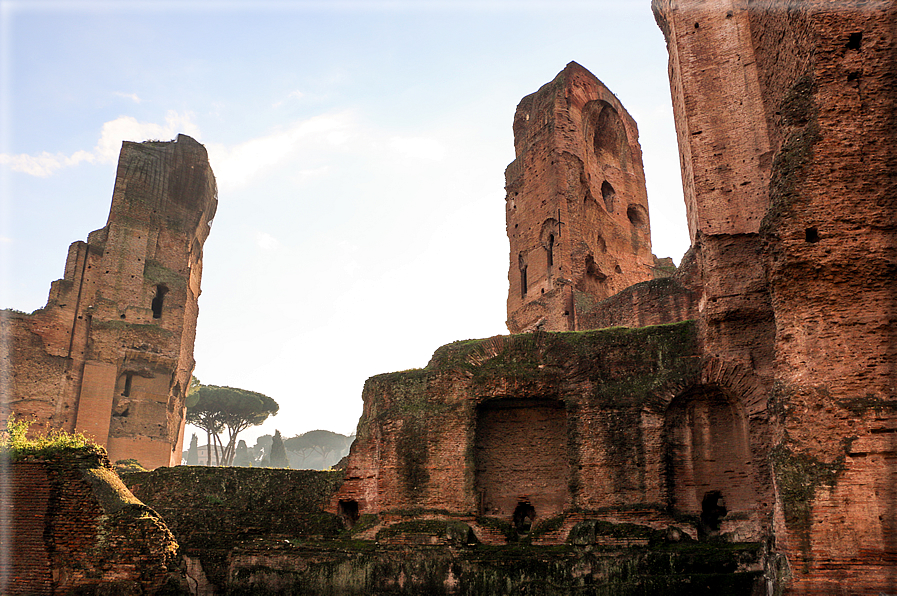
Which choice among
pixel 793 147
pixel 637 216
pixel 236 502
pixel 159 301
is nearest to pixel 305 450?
pixel 159 301

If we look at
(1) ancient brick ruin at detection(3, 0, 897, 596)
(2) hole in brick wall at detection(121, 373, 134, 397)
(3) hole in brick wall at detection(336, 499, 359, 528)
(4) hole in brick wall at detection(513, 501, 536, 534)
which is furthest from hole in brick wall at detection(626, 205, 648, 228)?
(2) hole in brick wall at detection(121, 373, 134, 397)

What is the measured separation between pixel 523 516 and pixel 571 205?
11863 millimetres

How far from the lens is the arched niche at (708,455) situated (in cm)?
1138

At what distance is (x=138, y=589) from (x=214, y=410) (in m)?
31.1

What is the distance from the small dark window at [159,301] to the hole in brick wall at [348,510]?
46.2 feet

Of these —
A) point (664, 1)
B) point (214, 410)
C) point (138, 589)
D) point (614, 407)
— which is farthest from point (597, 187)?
point (214, 410)

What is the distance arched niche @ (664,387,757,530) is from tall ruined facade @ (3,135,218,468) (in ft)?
60.6

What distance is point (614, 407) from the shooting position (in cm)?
1209

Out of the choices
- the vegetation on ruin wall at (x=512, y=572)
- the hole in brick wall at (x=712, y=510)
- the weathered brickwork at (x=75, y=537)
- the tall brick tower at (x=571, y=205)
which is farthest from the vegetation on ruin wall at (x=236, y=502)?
the tall brick tower at (x=571, y=205)

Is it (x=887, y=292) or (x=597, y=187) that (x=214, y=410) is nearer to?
(x=597, y=187)

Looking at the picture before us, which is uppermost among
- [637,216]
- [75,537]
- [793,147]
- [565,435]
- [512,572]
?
[637,216]

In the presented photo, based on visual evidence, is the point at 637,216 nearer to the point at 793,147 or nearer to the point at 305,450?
the point at 793,147

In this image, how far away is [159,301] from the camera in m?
25.2

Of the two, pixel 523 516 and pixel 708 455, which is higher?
pixel 708 455
